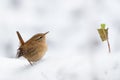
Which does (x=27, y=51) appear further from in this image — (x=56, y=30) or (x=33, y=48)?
(x=56, y=30)

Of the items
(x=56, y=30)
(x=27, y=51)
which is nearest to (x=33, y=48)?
(x=27, y=51)

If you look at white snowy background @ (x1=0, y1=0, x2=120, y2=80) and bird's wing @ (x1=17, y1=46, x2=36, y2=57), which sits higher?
bird's wing @ (x1=17, y1=46, x2=36, y2=57)

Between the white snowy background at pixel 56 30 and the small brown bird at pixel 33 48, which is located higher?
the small brown bird at pixel 33 48

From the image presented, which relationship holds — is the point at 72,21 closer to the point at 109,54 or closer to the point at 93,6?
the point at 93,6

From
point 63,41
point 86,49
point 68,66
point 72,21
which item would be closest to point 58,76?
point 68,66
